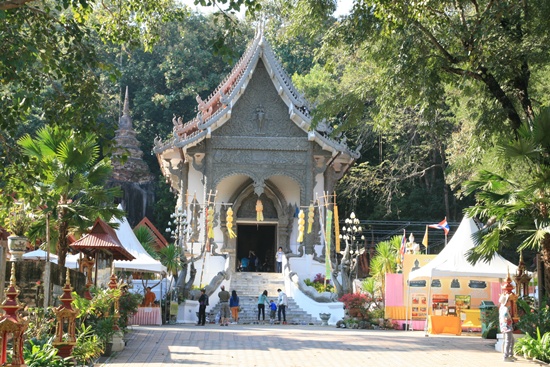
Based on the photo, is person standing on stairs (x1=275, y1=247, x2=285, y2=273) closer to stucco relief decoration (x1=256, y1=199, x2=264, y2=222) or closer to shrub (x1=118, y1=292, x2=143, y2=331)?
Answer: stucco relief decoration (x1=256, y1=199, x2=264, y2=222)

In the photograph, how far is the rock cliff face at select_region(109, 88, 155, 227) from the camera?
155 ft

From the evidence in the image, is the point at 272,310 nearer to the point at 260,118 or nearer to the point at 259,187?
the point at 259,187

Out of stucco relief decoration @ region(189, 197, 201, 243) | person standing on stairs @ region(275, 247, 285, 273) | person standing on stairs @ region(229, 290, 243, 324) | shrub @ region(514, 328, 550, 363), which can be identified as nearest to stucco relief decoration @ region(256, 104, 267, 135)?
stucco relief decoration @ region(189, 197, 201, 243)

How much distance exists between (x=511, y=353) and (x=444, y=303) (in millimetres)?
8632

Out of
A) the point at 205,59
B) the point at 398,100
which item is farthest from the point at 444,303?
the point at 205,59

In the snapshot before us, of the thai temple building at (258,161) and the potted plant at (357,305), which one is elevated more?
the thai temple building at (258,161)

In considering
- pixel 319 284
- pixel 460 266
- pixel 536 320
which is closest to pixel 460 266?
pixel 460 266

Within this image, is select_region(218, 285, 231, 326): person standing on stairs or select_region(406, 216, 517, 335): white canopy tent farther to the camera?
select_region(218, 285, 231, 326): person standing on stairs

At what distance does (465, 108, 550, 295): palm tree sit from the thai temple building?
1717 cm

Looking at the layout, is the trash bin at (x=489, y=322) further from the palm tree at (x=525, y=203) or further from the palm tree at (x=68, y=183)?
the palm tree at (x=68, y=183)

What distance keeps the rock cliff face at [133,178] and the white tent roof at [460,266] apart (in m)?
27.4

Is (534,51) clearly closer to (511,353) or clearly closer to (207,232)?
(511,353)

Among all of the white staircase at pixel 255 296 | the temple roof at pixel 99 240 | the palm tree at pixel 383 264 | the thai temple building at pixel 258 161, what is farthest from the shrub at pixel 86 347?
the thai temple building at pixel 258 161

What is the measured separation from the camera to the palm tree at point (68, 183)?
655 inches
